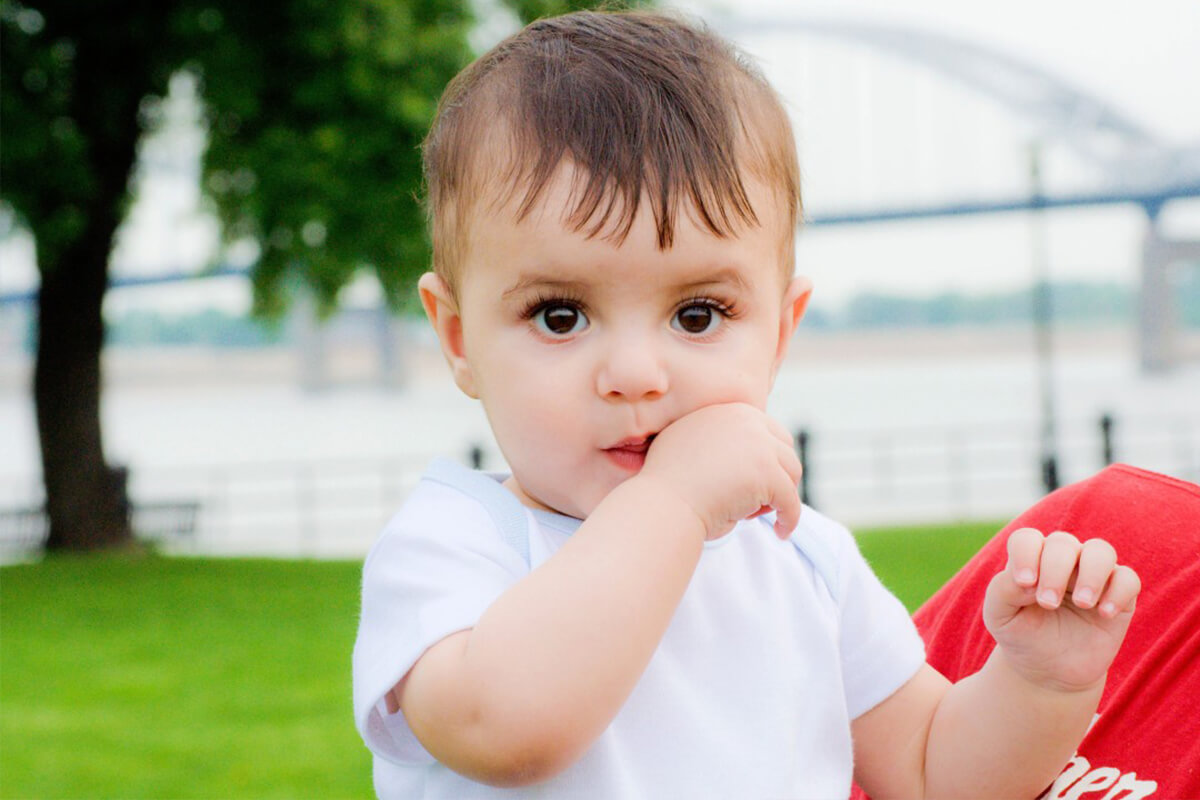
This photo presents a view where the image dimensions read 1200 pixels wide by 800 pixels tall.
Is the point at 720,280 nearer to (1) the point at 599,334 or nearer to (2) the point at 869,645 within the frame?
(1) the point at 599,334

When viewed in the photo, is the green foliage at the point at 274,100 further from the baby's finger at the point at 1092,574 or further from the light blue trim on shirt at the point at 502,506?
the baby's finger at the point at 1092,574

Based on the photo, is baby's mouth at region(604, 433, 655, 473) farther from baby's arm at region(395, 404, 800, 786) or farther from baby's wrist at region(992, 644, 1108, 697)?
baby's wrist at region(992, 644, 1108, 697)

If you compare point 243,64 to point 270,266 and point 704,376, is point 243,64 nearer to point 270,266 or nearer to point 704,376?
point 270,266

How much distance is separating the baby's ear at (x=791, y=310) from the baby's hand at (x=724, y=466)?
0.56 feet

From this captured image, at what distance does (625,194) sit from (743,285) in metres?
0.14

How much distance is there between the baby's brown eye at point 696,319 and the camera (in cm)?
119

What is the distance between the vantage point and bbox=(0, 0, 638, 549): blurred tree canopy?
9.95 metres

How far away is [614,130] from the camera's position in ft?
3.85

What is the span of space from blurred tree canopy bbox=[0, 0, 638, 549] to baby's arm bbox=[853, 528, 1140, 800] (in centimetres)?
886

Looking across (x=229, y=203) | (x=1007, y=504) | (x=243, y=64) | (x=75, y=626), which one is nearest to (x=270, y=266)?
(x=229, y=203)

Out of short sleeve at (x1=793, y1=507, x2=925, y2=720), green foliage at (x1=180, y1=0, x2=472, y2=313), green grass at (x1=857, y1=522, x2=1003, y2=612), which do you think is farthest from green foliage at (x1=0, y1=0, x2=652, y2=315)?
short sleeve at (x1=793, y1=507, x2=925, y2=720)

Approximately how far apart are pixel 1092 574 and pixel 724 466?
322 mm

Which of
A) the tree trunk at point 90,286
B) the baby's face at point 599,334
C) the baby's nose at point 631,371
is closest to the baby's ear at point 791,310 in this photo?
the baby's face at point 599,334

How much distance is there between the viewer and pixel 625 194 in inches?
45.0
